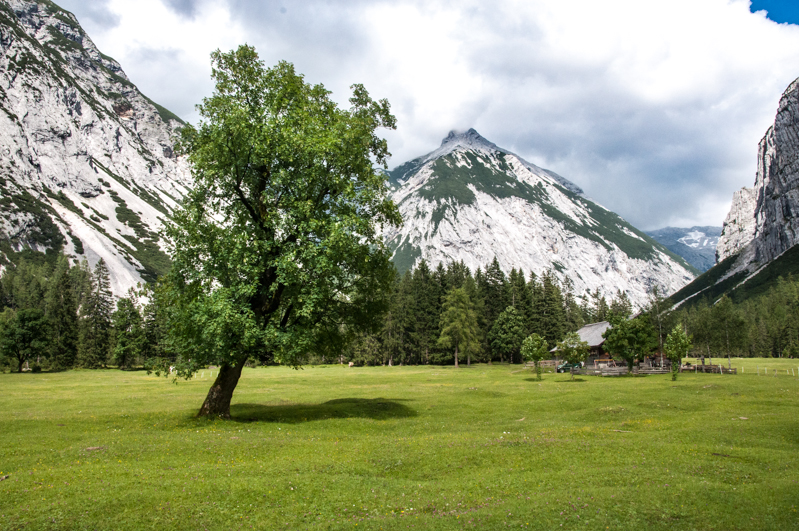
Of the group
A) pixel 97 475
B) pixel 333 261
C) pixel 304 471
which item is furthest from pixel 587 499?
pixel 333 261

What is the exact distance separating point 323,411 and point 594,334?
66.2 m

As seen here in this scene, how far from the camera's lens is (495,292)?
106 m

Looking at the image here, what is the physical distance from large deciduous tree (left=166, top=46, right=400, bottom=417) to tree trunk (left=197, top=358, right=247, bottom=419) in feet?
0.22

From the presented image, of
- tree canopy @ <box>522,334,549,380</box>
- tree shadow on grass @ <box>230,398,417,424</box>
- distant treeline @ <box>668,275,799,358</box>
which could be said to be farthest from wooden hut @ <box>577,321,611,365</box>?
tree shadow on grass @ <box>230,398,417,424</box>

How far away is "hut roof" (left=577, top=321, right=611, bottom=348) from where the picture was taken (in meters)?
77.8

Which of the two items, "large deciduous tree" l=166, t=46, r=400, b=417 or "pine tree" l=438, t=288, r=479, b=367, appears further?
"pine tree" l=438, t=288, r=479, b=367

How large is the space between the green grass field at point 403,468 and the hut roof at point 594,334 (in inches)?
1865

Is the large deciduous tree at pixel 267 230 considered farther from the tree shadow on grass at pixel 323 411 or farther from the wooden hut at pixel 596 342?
the wooden hut at pixel 596 342

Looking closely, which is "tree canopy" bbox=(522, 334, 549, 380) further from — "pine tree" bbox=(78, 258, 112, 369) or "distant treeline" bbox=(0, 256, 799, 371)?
"pine tree" bbox=(78, 258, 112, 369)

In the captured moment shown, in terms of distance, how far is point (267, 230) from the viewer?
88.9 feet

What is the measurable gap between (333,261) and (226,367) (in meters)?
9.15

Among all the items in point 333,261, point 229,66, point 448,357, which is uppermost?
point 229,66

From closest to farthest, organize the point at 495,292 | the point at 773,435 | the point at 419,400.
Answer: the point at 773,435, the point at 419,400, the point at 495,292

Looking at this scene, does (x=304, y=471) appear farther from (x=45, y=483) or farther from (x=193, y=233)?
(x=193, y=233)
